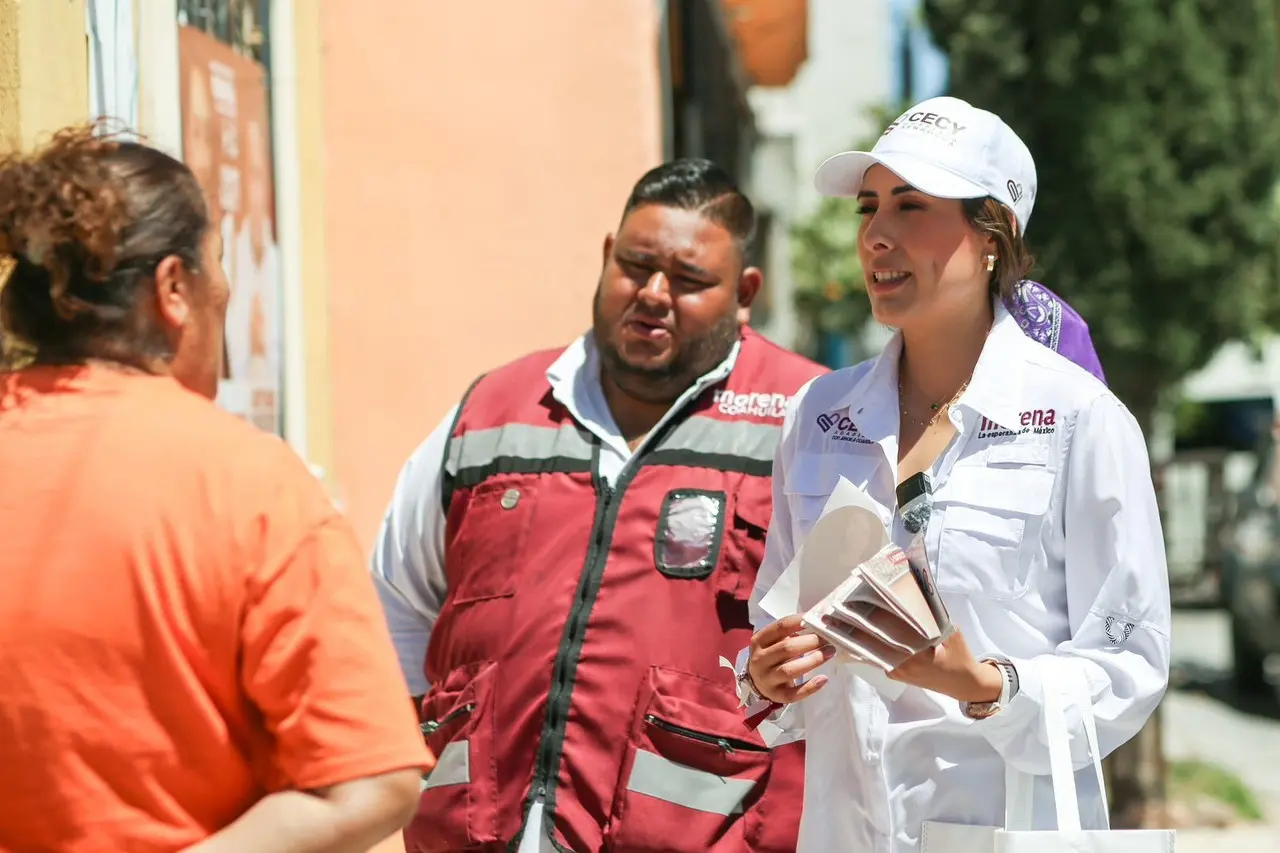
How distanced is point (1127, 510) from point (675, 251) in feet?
4.27

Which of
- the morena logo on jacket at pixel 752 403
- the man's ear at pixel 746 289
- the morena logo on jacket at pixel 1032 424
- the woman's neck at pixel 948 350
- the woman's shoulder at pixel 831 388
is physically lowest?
the morena logo on jacket at pixel 752 403

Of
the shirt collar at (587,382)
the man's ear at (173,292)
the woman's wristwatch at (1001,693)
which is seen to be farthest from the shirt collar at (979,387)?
the man's ear at (173,292)

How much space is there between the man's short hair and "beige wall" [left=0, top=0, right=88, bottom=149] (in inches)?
45.4

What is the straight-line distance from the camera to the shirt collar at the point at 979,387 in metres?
2.45

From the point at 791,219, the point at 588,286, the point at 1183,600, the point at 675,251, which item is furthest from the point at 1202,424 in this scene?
the point at 675,251

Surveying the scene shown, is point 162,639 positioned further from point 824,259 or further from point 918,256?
point 824,259

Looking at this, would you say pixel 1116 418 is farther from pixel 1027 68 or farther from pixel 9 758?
pixel 1027 68

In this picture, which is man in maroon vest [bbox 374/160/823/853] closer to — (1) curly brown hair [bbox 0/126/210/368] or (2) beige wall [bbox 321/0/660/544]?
(1) curly brown hair [bbox 0/126/210/368]

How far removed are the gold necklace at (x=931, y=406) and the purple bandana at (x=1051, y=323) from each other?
0.20 m

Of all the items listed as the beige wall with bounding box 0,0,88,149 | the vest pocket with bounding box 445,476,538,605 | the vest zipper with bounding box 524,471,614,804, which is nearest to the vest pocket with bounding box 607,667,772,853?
the vest zipper with bounding box 524,471,614,804

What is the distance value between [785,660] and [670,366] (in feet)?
3.47

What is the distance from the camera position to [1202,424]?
22.8 m

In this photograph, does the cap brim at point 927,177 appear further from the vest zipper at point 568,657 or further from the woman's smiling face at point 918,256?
the vest zipper at point 568,657

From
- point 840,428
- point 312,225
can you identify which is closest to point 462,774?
point 840,428
